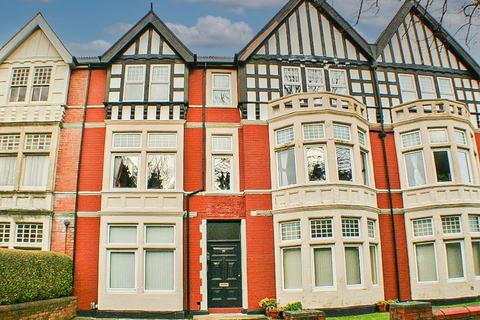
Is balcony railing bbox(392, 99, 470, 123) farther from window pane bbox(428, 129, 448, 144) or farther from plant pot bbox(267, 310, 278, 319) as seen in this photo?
plant pot bbox(267, 310, 278, 319)

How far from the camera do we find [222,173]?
58.7 feet

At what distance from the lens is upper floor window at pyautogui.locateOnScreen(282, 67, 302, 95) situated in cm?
1859

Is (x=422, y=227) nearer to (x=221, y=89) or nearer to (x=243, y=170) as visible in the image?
(x=243, y=170)

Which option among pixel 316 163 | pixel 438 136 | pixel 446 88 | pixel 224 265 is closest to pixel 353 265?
pixel 316 163

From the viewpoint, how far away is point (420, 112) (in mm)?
18281

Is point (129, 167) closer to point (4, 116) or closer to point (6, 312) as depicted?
point (4, 116)

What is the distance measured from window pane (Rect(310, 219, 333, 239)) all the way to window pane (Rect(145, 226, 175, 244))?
5.58 metres

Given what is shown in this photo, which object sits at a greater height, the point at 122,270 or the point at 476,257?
the point at 476,257

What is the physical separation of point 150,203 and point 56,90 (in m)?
6.80

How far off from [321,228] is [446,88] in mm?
10236

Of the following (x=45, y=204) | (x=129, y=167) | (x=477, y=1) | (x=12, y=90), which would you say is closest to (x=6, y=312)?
(x=45, y=204)

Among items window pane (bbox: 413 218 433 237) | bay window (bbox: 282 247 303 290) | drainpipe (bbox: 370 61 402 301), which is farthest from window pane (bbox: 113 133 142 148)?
window pane (bbox: 413 218 433 237)

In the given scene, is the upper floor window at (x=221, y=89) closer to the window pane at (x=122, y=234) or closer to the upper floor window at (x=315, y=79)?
the upper floor window at (x=315, y=79)

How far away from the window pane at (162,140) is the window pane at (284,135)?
4440 millimetres
